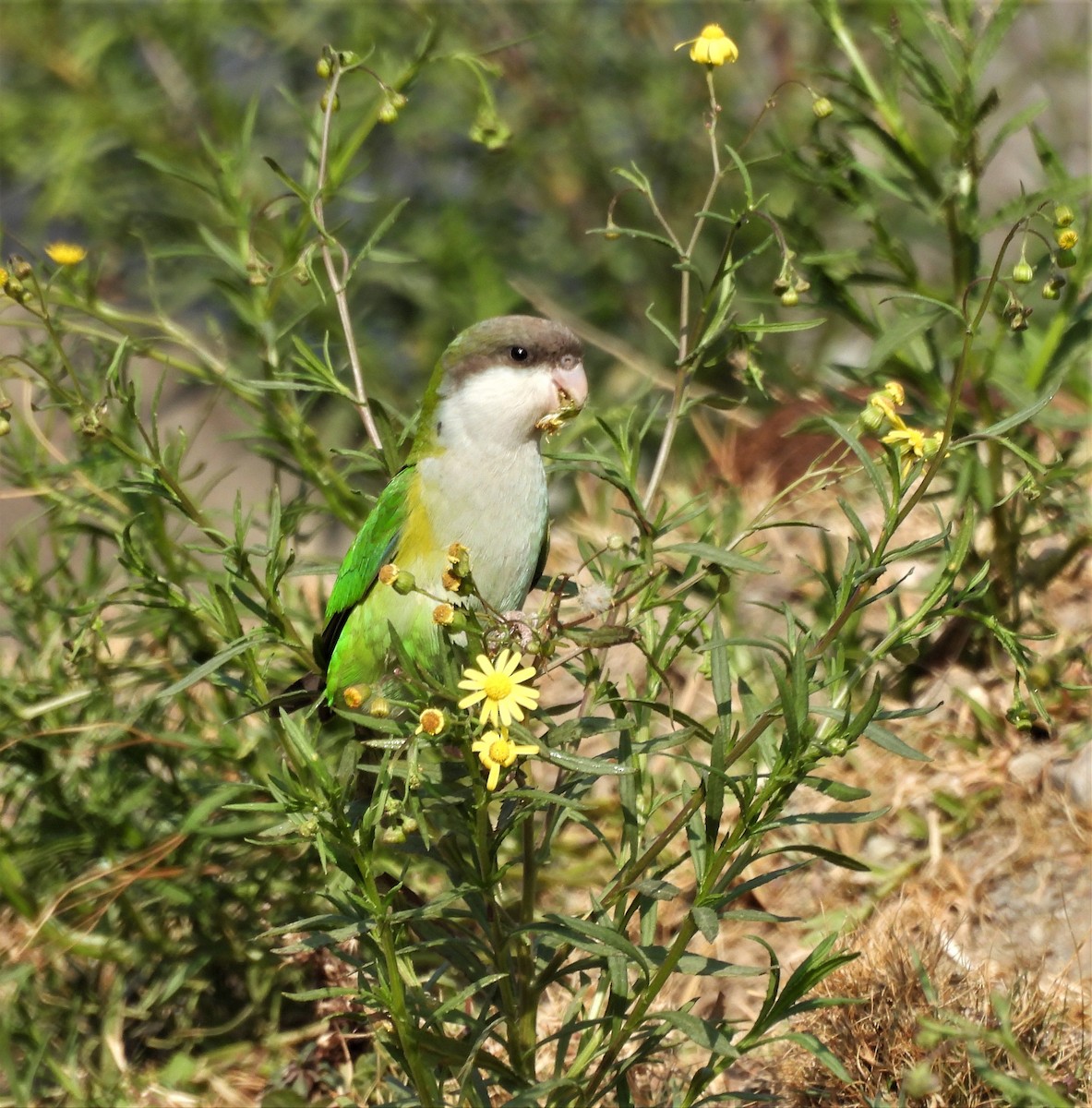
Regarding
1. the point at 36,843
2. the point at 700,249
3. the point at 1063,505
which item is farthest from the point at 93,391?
the point at 700,249

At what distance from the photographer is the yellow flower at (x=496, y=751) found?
Answer: 6.05ft

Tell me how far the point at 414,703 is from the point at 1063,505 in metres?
1.88

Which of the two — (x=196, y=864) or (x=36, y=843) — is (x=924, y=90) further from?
(x=36, y=843)

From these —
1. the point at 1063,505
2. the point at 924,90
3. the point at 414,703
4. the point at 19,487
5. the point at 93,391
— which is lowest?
the point at 19,487

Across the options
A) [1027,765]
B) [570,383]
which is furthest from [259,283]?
[1027,765]

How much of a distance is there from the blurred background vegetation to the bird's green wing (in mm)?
118

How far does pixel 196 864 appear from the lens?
310cm

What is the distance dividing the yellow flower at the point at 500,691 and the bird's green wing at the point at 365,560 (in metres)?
1.00

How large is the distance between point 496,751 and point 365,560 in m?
1.09

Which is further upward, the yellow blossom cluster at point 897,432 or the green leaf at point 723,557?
the yellow blossom cluster at point 897,432

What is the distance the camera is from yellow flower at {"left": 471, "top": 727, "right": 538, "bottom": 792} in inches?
72.6

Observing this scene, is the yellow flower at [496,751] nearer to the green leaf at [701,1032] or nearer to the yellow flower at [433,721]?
the yellow flower at [433,721]

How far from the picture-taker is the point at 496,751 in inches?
72.7

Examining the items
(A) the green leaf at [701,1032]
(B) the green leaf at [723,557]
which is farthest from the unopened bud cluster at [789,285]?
(A) the green leaf at [701,1032]
